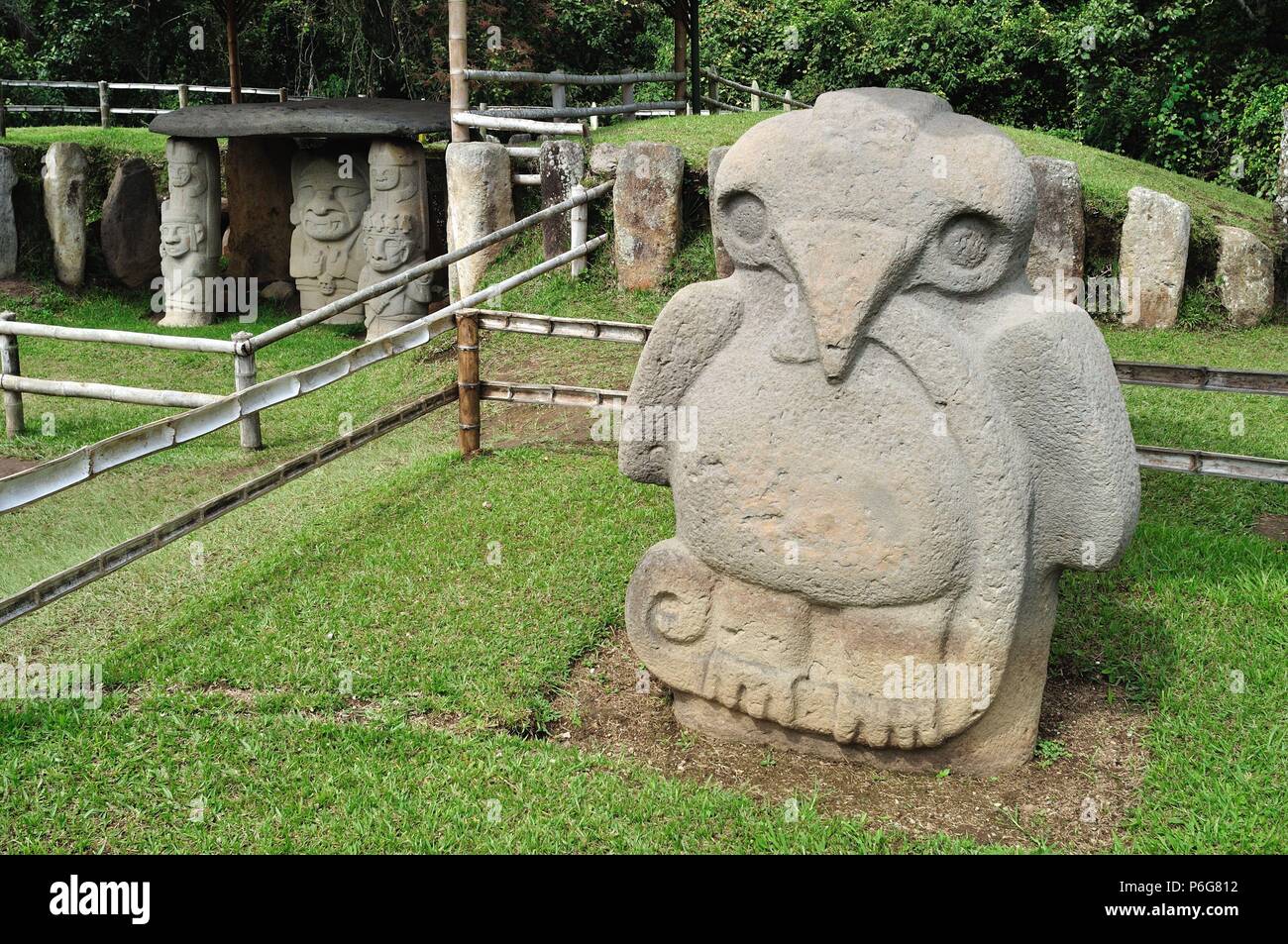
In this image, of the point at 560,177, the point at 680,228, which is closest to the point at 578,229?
the point at 560,177

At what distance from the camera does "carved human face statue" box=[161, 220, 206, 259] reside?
11.9 m

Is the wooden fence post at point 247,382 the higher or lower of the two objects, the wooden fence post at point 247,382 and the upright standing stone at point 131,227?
the lower

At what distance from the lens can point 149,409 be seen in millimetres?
8867

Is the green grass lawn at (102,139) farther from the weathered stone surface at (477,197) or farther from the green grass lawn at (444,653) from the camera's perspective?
the green grass lawn at (444,653)

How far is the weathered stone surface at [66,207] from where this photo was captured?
1263 centimetres

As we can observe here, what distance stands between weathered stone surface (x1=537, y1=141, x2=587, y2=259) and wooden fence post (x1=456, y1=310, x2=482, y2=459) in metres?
2.94

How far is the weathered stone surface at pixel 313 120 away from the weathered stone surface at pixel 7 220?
1739 millimetres

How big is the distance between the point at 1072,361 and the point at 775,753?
158cm

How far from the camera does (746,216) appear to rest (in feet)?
12.6

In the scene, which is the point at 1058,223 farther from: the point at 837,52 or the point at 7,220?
the point at 837,52

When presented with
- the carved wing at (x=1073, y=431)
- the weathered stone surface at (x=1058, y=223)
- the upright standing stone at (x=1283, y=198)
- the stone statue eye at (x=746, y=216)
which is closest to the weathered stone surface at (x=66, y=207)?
the weathered stone surface at (x=1058, y=223)

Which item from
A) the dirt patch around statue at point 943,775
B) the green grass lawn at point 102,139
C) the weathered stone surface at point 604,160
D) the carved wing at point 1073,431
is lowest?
the dirt patch around statue at point 943,775

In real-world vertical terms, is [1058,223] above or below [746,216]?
below

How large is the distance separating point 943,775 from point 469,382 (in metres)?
3.77
